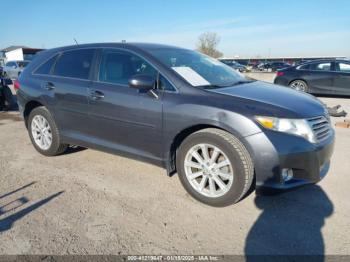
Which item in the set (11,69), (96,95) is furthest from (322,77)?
(11,69)

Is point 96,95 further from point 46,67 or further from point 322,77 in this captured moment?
point 322,77

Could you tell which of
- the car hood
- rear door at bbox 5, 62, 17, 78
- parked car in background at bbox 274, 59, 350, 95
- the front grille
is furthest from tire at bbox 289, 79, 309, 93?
rear door at bbox 5, 62, 17, 78

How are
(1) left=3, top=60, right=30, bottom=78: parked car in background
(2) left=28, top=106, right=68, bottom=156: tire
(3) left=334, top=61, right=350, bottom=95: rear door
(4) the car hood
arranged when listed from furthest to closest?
(1) left=3, top=60, right=30, bottom=78: parked car in background
(3) left=334, top=61, right=350, bottom=95: rear door
(2) left=28, top=106, right=68, bottom=156: tire
(4) the car hood

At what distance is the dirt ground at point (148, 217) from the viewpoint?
8.43 ft

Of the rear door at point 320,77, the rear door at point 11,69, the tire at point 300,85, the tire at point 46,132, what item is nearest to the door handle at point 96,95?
the tire at point 46,132

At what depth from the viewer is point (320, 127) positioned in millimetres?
3146

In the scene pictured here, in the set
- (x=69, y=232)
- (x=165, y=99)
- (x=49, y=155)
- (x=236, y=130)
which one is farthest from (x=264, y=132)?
(x=49, y=155)

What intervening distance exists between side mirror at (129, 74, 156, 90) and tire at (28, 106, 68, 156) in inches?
72.4

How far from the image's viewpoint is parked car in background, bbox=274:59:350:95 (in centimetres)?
1071

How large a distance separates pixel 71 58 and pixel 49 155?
5.08 ft

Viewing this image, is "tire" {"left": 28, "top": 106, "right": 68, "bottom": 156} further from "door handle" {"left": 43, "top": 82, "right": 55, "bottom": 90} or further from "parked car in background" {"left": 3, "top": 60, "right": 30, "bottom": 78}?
"parked car in background" {"left": 3, "top": 60, "right": 30, "bottom": 78}

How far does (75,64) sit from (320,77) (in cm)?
930

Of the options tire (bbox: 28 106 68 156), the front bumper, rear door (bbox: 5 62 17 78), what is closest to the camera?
the front bumper

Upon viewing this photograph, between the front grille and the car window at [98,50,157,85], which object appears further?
the car window at [98,50,157,85]
